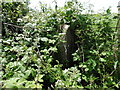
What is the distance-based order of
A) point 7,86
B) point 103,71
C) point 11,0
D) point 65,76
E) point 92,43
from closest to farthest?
point 7,86 < point 65,76 < point 103,71 < point 92,43 < point 11,0

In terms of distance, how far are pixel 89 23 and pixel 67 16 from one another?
38 centimetres

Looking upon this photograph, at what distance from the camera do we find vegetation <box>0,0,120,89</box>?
5.51ft

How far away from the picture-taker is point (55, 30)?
2.32 metres

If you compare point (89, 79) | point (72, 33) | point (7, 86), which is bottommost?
point (89, 79)

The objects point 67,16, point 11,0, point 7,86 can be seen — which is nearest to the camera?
point 7,86

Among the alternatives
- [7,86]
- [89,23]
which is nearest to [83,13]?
[89,23]

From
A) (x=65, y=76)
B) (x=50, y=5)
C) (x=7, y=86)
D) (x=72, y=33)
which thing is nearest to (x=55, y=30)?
→ (x=72, y=33)

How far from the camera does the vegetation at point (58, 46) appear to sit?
168 centimetres

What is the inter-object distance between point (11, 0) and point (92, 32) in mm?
1555

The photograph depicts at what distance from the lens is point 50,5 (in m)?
2.46

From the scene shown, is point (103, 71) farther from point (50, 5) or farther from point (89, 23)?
point (50, 5)

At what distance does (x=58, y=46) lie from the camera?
82.4 inches

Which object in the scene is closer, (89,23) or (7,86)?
(7,86)

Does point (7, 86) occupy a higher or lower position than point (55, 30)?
lower
